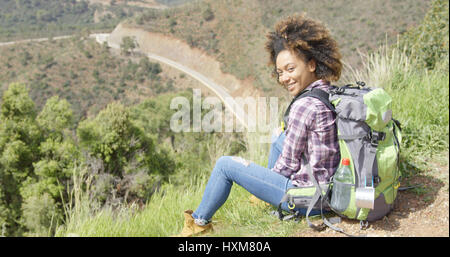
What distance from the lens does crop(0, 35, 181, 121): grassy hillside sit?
31.6 meters

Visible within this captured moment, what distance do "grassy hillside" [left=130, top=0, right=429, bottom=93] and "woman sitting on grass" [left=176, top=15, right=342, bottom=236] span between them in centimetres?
2255

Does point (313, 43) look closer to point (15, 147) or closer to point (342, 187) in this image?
point (342, 187)

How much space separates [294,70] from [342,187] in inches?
26.1

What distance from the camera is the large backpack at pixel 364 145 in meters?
1.61

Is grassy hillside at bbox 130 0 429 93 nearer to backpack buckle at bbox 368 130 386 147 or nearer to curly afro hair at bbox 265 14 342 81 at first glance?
curly afro hair at bbox 265 14 342 81

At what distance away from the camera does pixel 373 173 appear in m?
1.64

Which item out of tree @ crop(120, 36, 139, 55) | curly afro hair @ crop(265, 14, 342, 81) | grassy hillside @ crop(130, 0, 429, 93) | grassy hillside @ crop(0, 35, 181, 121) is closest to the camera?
curly afro hair @ crop(265, 14, 342, 81)

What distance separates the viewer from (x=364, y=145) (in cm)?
164

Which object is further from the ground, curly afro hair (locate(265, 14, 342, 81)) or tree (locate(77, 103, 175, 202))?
curly afro hair (locate(265, 14, 342, 81))

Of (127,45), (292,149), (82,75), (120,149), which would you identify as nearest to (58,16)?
(127,45)

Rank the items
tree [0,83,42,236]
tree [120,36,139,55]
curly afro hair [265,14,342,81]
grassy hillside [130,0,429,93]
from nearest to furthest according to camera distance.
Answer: curly afro hair [265,14,342,81], tree [0,83,42,236], grassy hillside [130,0,429,93], tree [120,36,139,55]

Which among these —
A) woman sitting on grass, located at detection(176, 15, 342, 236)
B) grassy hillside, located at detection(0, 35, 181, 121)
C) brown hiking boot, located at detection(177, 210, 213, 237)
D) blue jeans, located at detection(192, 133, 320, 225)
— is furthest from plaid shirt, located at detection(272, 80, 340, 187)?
grassy hillside, located at detection(0, 35, 181, 121)

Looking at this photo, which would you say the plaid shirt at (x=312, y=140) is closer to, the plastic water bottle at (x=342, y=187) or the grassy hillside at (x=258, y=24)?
the plastic water bottle at (x=342, y=187)

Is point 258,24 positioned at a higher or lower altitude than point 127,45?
higher
